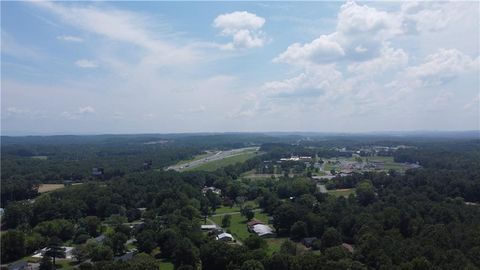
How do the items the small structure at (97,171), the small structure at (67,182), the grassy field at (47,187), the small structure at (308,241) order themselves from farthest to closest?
the small structure at (97,171)
the small structure at (67,182)
the grassy field at (47,187)
the small structure at (308,241)

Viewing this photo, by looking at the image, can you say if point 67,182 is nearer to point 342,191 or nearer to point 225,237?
point 225,237

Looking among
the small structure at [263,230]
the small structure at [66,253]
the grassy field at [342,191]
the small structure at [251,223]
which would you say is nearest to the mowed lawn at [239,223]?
the small structure at [251,223]

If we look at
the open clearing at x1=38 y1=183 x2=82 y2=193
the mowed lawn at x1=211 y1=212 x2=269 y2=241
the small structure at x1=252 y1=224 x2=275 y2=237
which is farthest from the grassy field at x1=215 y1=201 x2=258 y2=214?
the open clearing at x1=38 y1=183 x2=82 y2=193

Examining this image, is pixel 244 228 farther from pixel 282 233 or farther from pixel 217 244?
pixel 217 244

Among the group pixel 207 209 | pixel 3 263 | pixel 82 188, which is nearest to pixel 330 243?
pixel 207 209

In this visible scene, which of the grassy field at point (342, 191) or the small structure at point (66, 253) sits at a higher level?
the grassy field at point (342, 191)

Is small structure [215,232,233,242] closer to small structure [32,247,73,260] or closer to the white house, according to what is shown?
the white house

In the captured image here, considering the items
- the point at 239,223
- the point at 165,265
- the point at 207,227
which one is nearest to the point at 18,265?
the point at 165,265

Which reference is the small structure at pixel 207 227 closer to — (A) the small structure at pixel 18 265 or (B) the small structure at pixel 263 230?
(B) the small structure at pixel 263 230
